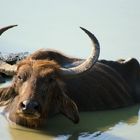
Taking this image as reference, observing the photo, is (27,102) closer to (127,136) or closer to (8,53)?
(127,136)

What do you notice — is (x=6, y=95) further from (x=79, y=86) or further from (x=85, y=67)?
(x=79, y=86)

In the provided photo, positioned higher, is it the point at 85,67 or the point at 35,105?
the point at 85,67

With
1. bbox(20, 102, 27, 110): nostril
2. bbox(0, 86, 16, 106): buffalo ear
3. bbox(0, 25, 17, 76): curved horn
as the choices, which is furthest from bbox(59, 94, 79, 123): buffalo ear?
bbox(20, 102, 27, 110): nostril

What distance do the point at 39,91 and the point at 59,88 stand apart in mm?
654

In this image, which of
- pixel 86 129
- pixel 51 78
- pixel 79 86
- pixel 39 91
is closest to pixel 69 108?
pixel 86 129

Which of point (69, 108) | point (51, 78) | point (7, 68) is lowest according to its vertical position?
point (69, 108)

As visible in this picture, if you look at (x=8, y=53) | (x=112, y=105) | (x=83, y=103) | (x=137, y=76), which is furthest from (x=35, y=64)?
(x=8, y=53)

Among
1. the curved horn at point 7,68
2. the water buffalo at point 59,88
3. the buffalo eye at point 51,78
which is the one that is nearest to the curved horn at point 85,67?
the water buffalo at point 59,88

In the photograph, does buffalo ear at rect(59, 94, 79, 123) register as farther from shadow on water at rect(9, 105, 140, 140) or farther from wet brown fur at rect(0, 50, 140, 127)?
shadow on water at rect(9, 105, 140, 140)

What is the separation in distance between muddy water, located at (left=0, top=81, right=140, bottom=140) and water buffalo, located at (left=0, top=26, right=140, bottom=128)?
6.0 inches

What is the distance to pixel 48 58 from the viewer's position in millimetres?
10375

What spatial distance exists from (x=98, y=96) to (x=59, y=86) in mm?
1493

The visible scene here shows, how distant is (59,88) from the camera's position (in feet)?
31.3

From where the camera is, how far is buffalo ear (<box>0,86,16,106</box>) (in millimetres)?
9664
